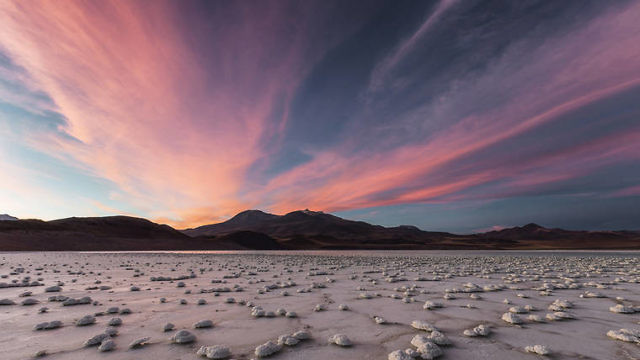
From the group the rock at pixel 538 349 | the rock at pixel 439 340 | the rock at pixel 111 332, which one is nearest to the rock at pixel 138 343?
the rock at pixel 111 332

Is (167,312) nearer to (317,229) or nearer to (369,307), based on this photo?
(369,307)

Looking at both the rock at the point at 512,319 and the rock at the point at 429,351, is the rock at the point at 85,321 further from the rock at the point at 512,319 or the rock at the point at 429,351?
the rock at the point at 512,319

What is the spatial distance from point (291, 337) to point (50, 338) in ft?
11.5

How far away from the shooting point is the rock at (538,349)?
335 cm

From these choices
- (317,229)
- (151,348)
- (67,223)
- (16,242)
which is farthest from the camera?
(317,229)

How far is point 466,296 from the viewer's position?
22.9 feet

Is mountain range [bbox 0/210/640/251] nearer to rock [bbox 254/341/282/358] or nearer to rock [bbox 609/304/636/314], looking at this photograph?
rock [bbox 254/341/282/358]

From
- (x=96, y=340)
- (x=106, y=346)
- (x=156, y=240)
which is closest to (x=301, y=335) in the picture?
(x=106, y=346)

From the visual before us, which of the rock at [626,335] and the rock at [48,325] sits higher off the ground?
the rock at [48,325]

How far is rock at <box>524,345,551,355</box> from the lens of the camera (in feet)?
11.0

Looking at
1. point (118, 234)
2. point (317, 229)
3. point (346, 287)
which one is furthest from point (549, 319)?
point (317, 229)

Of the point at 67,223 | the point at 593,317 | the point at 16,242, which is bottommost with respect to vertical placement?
the point at 593,317

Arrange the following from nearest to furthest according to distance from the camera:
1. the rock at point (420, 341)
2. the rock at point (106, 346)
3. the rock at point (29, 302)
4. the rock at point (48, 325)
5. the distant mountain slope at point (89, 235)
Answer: the rock at point (420, 341) < the rock at point (106, 346) < the rock at point (48, 325) < the rock at point (29, 302) < the distant mountain slope at point (89, 235)

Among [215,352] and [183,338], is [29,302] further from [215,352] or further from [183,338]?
[215,352]
